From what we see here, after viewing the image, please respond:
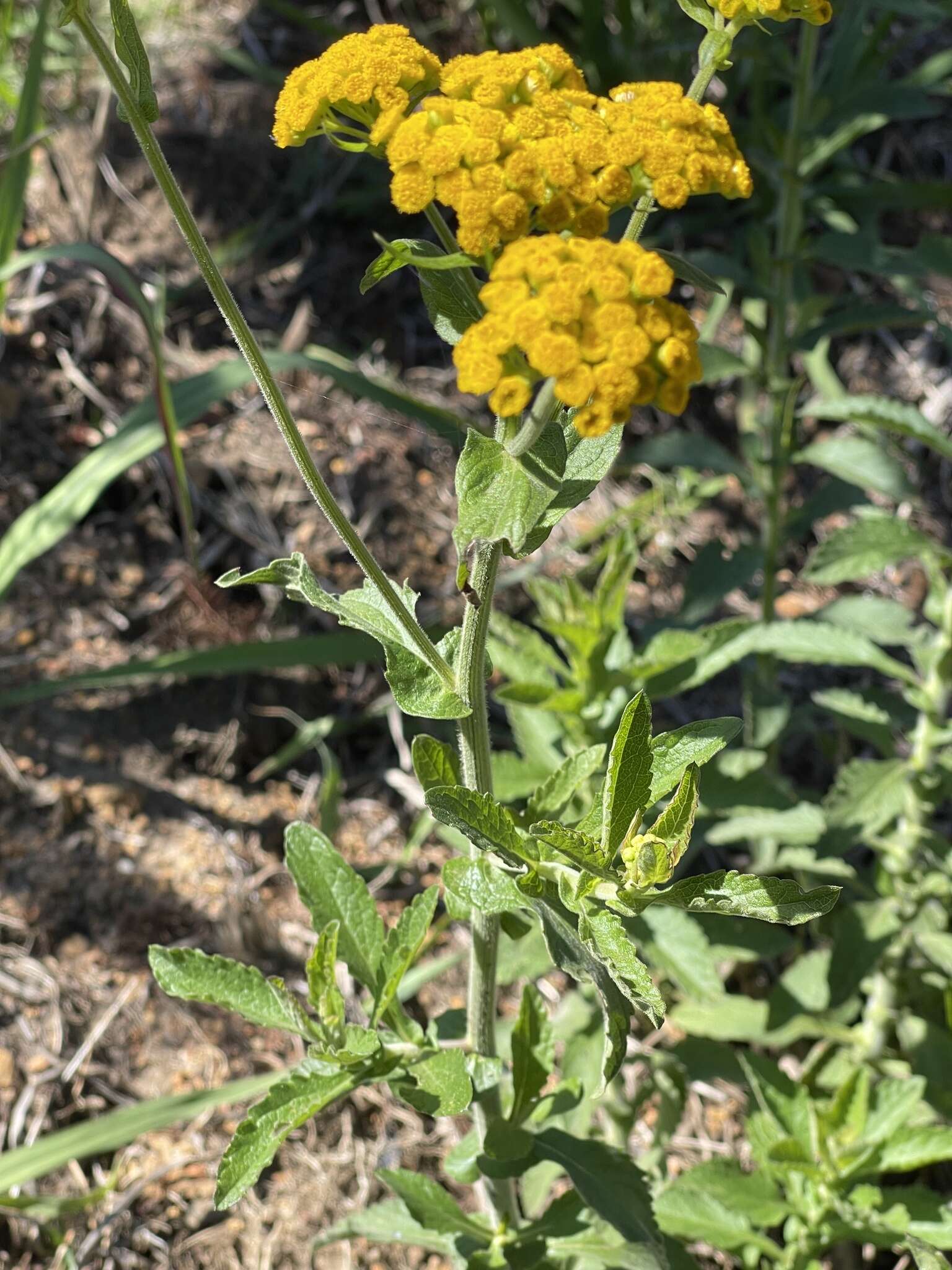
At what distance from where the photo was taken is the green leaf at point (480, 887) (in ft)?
3.98

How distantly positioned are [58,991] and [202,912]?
0.32 metres

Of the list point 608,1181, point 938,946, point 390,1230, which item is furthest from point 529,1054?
point 938,946

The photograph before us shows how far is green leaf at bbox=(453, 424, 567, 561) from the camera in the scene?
3.27ft

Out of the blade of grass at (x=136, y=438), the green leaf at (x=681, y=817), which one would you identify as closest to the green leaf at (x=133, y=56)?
the green leaf at (x=681, y=817)

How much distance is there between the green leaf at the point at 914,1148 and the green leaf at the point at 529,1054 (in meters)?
→ 0.66

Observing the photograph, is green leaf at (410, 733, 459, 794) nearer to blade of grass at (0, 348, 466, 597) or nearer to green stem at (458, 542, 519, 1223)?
green stem at (458, 542, 519, 1223)

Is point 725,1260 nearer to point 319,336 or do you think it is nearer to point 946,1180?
point 946,1180

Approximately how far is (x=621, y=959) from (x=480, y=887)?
0.68 ft

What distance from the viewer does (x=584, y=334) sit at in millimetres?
943

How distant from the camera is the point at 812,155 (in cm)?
240

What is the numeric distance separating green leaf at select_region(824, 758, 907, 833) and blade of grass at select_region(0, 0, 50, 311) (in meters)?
2.08

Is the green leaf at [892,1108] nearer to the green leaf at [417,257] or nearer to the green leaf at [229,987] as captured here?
the green leaf at [229,987]

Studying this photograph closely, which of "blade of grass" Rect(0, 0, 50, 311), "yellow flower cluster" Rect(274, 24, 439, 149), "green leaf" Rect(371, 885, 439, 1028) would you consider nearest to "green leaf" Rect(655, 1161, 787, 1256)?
"green leaf" Rect(371, 885, 439, 1028)

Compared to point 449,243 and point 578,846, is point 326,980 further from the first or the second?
point 449,243
